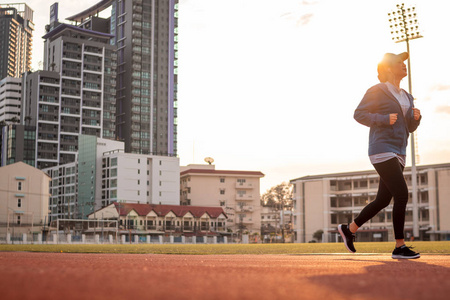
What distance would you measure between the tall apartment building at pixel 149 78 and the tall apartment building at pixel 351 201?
52.1 metres

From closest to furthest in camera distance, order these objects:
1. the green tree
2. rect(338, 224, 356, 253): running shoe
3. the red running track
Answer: the red running track, rect(338, 224, 356, 253): running shoe, the green tree

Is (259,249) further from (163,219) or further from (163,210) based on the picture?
(163,210)

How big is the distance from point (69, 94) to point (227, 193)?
1592 inches

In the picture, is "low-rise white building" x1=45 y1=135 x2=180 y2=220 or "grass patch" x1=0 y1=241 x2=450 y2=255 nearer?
"grass patch" x1=0 y1=241 x2=450 y2=255

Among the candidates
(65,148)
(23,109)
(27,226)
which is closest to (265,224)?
(65,148)

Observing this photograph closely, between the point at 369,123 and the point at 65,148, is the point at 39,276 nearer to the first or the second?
the point at 369,123

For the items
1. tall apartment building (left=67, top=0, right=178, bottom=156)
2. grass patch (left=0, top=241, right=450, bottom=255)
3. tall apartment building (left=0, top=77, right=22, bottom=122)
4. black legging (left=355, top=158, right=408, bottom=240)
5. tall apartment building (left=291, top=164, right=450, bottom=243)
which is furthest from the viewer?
tall apartment building (left=0, top=77, right=22, bottom=122)

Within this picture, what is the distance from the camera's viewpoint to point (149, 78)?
5699 inches

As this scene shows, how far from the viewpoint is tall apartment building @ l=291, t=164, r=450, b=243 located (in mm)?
83312

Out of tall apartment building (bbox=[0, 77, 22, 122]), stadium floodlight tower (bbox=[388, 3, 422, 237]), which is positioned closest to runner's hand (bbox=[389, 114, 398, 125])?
stadium floodlight tower (bbox=[388, 3, 422, 237])

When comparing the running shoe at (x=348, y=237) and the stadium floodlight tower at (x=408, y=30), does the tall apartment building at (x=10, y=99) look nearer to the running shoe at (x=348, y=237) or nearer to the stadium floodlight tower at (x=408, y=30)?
the stadium floodlight tower at (x=408, y=30)

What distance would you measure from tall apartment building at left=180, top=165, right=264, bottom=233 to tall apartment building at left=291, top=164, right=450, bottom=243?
23.4 meters

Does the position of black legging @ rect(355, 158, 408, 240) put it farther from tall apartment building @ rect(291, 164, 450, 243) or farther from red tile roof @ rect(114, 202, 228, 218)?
red tile roof @ rect(114, 202, 228, 218)

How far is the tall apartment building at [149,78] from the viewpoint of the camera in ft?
470
